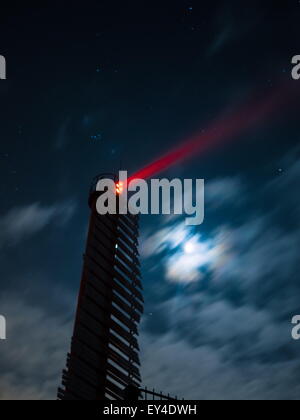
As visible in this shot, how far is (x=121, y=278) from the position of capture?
1034 centimetres

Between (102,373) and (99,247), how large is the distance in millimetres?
2859

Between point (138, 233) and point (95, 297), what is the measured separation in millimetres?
3425

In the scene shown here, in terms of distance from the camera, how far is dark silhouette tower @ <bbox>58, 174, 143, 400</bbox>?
26.9 ft

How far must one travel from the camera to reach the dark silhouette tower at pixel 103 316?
26.9 feet

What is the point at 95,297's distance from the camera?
9.09m

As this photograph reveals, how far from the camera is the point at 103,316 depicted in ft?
30.5
